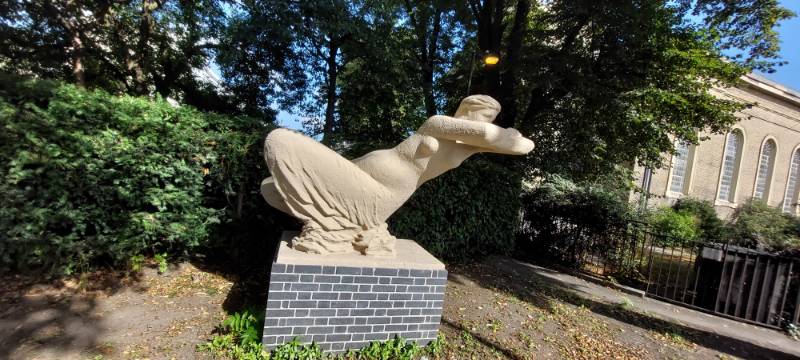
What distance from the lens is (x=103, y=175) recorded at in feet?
11.3

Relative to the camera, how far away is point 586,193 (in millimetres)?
7836

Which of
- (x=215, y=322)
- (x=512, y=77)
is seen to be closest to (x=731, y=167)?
(x=512, y=77)

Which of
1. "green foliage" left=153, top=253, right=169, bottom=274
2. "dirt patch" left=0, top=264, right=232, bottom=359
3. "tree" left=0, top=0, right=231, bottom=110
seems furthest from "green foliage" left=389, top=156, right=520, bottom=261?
"tree" left=0, top=0, right=231, bottom=110

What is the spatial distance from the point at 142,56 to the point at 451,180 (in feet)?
27.1

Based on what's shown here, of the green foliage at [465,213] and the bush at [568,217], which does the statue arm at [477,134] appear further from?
the bush at [568,217]

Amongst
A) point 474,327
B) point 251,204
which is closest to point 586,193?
point 474,327

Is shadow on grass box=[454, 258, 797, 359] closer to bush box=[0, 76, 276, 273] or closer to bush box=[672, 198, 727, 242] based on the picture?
bush box=[0, 76, 276, 273]

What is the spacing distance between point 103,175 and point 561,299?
5.82 metres

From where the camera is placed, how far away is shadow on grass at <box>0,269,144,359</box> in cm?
257

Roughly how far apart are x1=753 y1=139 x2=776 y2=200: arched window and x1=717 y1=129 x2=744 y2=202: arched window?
2.22 meters

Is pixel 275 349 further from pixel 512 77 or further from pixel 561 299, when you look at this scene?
pixel 512 77

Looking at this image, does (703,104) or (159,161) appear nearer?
(159,161)

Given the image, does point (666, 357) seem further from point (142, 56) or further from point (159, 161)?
point (142, 56)

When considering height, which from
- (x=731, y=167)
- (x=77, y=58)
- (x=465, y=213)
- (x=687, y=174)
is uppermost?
(x=731, y=167)
